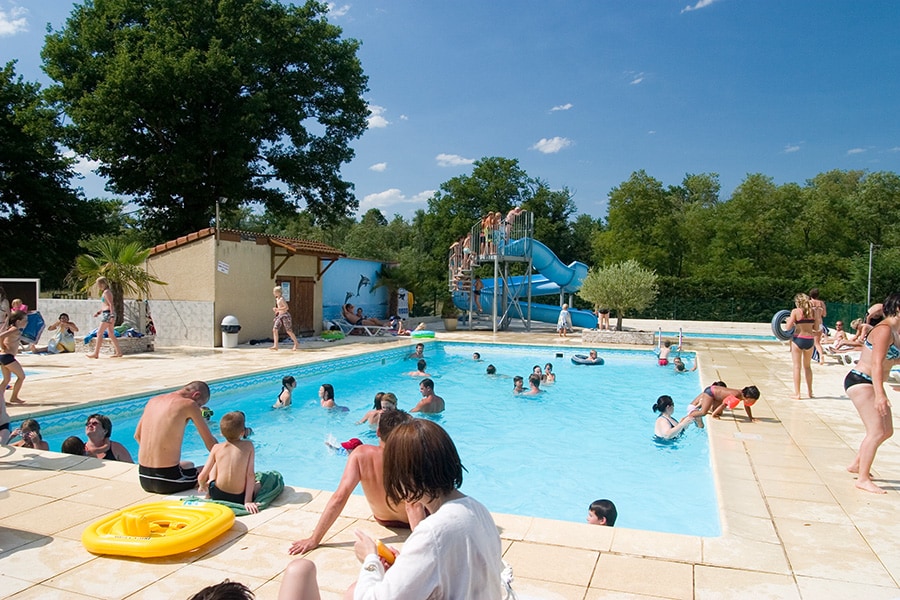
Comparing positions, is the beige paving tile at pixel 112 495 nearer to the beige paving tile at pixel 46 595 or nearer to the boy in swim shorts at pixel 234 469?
the boy in swim shorts at pixel 234 469

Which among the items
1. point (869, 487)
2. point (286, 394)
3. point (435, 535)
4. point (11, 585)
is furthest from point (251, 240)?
point (435, 535)

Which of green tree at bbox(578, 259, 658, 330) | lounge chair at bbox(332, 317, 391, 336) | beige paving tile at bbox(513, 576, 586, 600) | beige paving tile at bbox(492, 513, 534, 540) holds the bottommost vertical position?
beige paving tile at bbox(492, 513, 534, 540)

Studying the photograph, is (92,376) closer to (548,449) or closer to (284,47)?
(548,449)

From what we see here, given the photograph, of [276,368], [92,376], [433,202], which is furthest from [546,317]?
[433,202]

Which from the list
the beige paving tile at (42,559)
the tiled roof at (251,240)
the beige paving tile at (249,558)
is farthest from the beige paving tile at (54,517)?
the tiled roof at (251,240)

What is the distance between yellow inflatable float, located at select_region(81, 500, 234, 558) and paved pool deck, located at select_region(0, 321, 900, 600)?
8 cm

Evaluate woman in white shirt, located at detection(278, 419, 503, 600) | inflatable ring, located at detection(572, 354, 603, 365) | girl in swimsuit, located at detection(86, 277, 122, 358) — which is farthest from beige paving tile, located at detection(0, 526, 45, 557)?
inflatable ring, located at detection(572, 354, 603, 365)

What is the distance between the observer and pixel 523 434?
30.7 ft

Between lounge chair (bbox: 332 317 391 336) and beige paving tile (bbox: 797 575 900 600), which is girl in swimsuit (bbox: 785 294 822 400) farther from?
lounge chair (bbox: 332 317 391 336)

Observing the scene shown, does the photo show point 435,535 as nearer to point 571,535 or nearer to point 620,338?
point 571,535

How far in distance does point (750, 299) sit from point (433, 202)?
25.0 metres

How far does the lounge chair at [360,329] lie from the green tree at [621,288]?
7157 millimetres

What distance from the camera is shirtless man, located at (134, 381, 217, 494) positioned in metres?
4.49

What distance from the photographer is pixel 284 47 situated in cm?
2402
